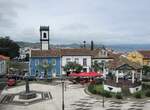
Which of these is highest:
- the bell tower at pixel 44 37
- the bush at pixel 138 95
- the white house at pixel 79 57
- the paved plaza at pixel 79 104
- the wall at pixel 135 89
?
the bell tower at pixel 44 37

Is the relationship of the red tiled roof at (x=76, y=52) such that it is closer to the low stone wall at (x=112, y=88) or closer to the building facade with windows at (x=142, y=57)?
the building facade with windows at (x=142, y=57)

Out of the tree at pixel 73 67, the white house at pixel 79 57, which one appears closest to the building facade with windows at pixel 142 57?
the white house at pixel 79 57

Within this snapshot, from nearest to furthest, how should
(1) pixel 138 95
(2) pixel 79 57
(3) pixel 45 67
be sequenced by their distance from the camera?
(1) pixel 138 95 → (3) pixel 45 67 → (2) pixel 79 57

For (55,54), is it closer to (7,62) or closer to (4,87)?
(7,62)

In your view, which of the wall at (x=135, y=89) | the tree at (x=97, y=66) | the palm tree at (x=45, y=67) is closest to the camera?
the wall at (x=135, y=89)

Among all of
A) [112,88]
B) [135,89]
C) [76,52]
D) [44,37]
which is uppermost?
[44,37]

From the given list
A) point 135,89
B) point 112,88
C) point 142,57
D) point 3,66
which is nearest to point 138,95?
point 135,89

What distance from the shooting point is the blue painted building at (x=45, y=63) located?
7594 centimetres

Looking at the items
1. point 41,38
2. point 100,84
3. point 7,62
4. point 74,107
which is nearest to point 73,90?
point 100,84

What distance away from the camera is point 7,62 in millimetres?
89750

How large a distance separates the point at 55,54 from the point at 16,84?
1898cm

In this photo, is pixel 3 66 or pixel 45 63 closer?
pixel 45 63

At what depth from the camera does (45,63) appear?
75500mm

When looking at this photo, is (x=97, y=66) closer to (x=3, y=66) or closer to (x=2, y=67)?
(x=2, y=67)
